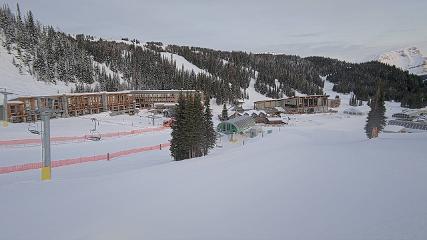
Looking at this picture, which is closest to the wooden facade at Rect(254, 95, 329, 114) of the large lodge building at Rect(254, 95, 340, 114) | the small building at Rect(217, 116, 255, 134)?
the large lodge building at Rect(254, 95, 340, 114)

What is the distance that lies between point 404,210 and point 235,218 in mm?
4820

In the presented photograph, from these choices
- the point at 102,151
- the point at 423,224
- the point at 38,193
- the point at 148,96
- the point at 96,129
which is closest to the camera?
Result: the point at 423,224

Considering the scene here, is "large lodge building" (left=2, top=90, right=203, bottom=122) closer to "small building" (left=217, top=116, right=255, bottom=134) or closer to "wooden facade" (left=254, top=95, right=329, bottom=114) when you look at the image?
"small building" (left=217, top=116, right=255, bottom=134)

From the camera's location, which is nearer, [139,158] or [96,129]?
[139,158]

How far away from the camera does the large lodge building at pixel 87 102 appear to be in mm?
65812

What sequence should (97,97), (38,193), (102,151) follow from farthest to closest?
(97,97)
(102,151)
(38,193)

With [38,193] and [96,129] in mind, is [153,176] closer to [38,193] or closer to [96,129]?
[38,193]

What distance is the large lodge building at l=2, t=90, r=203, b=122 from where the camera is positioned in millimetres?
65812

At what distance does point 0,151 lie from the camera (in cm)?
3597

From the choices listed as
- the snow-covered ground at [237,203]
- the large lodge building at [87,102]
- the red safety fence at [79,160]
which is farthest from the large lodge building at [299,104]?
the snow-covered ground at [237,203]

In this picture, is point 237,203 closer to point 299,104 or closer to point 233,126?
point 233,126

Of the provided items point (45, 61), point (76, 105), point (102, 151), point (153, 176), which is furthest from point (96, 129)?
point (45, 61)

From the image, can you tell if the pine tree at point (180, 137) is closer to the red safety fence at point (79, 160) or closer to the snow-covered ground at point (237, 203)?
the red safety fence at point (79, 160)

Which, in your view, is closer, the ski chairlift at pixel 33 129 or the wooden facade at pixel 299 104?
the ski chairlift at pixel 33 129
